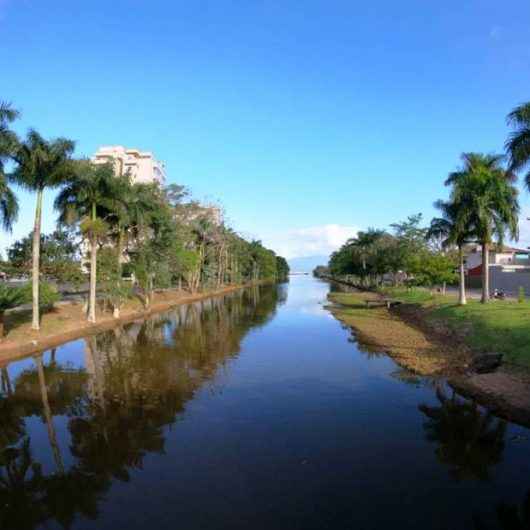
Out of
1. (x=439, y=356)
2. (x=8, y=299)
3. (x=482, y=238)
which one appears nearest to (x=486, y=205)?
(x=482, y=238)

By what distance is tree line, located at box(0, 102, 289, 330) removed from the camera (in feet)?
81.2

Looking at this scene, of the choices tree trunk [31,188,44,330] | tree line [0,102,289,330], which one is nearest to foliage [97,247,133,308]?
tree line [0,102,289,330]

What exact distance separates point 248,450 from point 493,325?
18426mm

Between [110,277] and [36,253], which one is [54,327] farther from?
[110,277]

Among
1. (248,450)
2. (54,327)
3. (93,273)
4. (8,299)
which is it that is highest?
(93,273)

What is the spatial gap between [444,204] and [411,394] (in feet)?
86.5

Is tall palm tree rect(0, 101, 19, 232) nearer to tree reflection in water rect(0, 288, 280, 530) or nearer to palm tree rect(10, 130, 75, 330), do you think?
palm tree rect(10, 130, 75, 330)

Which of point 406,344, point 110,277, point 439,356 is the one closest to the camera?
point 439,356

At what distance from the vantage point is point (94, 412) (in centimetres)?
1474

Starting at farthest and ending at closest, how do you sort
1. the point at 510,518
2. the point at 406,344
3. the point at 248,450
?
the point at 406,344 → the point at 248,450 → the point at 510,518

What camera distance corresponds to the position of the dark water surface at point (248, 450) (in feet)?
29.0

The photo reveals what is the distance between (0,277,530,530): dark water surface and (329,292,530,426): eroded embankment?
72 cm

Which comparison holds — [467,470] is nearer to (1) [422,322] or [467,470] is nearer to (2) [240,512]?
(2) [240,512]

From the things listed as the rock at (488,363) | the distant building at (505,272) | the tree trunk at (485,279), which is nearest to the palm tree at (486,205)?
the tree trunk at (485,279)
